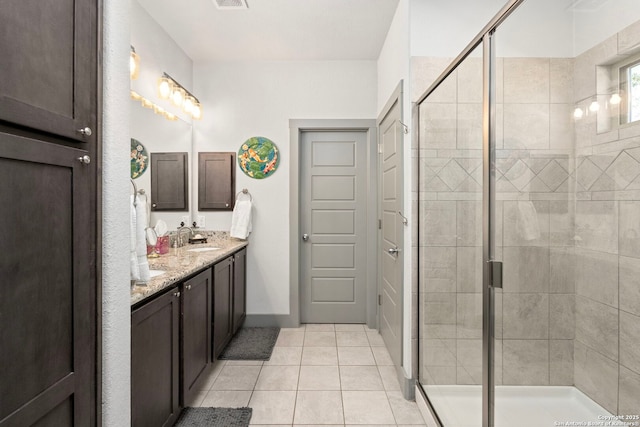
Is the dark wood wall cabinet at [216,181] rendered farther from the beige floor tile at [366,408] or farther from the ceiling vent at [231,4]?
the beige floor tile at [366,408]

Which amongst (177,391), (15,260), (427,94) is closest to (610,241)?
(427,94)

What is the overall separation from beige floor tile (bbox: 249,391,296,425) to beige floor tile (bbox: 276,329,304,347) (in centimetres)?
80

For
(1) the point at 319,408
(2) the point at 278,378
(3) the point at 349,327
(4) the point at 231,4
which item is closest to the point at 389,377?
(1) the point at 319,408

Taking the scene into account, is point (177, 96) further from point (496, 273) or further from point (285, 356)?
point (496, 273)

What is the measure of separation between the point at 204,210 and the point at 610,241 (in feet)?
10.7

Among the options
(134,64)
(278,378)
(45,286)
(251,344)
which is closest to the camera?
(45,286)

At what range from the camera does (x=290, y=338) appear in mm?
3211

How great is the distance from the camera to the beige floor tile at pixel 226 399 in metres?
2.11

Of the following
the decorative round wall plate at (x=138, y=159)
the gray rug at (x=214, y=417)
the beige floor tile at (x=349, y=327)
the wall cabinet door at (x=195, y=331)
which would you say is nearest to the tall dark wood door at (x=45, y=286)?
the wall cabinet door at (x=195, y=331)

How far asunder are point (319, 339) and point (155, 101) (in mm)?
2590

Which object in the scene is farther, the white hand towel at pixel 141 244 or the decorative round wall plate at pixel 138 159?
the decorative round wall plate at pixel 138 159

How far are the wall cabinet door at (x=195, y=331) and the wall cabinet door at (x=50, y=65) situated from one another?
1166mm

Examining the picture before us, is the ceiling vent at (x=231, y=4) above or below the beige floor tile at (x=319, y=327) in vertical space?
above

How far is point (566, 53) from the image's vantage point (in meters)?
1.19
